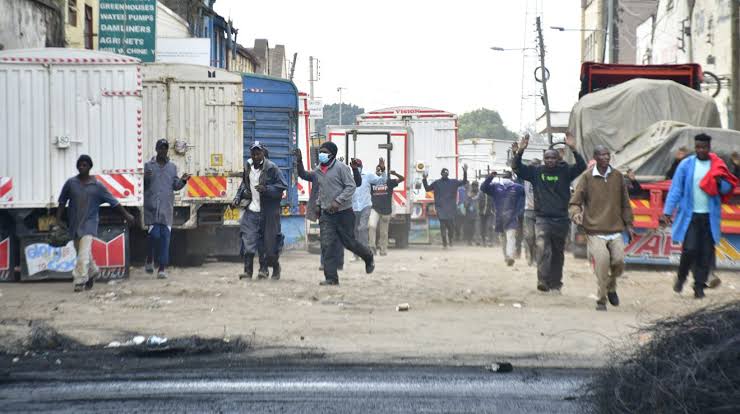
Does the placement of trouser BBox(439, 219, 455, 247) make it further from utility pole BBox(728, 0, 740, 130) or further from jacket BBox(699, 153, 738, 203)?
jacket BBox(699, 153, 738, 203)

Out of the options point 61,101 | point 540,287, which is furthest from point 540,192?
point 61,101

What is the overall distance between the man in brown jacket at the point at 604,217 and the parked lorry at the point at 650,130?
194 inches

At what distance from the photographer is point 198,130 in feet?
63.9

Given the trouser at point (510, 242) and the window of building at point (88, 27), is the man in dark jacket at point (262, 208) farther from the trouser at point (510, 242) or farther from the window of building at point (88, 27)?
the window of building at point (88, 27)

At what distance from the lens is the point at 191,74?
63.8 ft

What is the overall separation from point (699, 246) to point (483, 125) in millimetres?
129688

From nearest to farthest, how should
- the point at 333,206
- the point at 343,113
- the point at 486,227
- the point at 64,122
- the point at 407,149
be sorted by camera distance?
the point at 333,206
the point at 64,122
the point at 407,149
the point at 486,227
the point at 343,113

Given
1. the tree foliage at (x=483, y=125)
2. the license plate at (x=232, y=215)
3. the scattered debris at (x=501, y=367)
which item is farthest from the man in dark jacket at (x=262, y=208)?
the tree foliage at (x=483, y=125)

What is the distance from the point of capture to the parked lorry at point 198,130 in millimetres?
19328

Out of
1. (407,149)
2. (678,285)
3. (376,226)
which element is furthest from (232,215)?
(407,149)

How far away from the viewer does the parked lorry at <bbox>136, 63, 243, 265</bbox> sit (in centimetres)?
1933

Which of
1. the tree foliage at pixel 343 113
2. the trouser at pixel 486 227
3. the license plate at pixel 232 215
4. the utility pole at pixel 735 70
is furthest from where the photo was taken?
the tree foliage at pixel 343 113

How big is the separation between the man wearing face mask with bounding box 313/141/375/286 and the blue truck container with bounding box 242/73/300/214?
578cm

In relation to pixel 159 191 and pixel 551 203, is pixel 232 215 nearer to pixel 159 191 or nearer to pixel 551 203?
pixel 159 191
